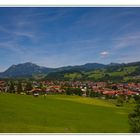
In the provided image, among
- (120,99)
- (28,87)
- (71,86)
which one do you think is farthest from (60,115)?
(120,99)

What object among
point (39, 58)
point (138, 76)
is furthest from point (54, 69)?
→ point (138, 76)

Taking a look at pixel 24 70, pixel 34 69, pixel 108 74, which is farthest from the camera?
pixel 108 74

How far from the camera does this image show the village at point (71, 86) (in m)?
15.4

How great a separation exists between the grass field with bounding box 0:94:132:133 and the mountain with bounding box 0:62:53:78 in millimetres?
323

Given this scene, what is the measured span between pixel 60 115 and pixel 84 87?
0.58m

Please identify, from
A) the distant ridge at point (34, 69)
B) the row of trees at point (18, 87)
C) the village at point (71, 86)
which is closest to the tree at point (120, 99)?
the village at point (71, 86)

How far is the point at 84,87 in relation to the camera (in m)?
15.5

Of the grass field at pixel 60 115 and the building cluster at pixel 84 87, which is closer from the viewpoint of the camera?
the grass field at pixel 60 115

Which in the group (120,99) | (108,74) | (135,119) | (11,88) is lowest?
(135,119)

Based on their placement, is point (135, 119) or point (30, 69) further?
point (135, 119)

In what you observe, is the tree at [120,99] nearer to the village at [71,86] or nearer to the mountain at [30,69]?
the village at [71,86]

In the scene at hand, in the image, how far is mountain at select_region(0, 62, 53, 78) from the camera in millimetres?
15188

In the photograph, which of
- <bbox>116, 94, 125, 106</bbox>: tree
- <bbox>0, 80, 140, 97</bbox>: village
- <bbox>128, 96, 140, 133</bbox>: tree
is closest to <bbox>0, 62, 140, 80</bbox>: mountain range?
<bbox>0, 80, 140, 97</bbox>: village

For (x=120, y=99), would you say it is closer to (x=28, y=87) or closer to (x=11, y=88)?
(x=28, y=87)
